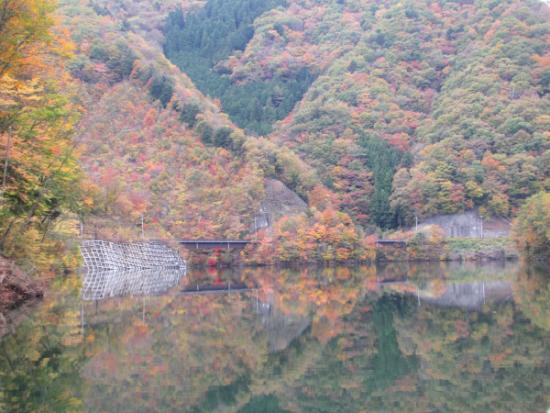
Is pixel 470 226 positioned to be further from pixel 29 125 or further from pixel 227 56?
pixel 227 56

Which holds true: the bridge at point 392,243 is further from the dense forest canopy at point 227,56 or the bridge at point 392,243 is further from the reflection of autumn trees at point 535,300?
the dense forest canopy at point 227,56

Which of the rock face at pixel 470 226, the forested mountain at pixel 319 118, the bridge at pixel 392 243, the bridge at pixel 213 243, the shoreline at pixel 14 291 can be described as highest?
the forested mountain at pixel 319 118

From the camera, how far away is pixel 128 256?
190 feet

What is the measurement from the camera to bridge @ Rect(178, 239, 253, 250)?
231 feet

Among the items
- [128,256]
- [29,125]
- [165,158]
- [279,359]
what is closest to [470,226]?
[165,158]

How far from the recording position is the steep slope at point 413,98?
3605 inches

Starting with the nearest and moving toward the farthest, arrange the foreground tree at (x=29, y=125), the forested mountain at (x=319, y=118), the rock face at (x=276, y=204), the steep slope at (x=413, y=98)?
the foreground tree at (x=29, y=125) < the forested mountain at (x=319, y=118) < the rock face at (x=276, y=204) < the steep slope at (x=413, y=98)

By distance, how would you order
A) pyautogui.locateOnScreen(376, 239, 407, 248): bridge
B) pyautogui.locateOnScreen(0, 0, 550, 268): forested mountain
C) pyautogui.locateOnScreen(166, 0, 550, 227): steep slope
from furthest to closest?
pyautogui.locateOnScreen(166, 0, 550, 227): steep slope → pyautogui.locateOnScreen(376, 239, 407, 248): bridge → pyautogui.locateOnScreen(0, 0, 550, 268): forested mountain

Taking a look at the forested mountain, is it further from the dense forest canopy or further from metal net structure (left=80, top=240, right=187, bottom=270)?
metal net structure (left=80, top=240, right=187, bottom=270)

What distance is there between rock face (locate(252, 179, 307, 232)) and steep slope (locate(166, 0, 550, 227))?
579 inches

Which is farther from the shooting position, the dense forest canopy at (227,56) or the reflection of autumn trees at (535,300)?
the dense forest canopy at (227,56)

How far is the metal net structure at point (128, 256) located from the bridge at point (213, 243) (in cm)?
316

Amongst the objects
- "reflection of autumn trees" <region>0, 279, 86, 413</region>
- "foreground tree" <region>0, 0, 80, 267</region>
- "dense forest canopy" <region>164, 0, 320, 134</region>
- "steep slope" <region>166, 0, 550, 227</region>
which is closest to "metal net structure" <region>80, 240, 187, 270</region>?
"foreground tree" <region>0, 0, 80, 267</region>

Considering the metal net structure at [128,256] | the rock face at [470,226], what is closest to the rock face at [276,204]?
the metal net structure at [128,256]
